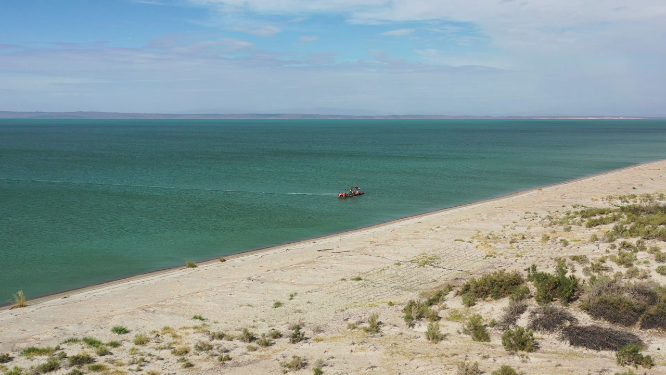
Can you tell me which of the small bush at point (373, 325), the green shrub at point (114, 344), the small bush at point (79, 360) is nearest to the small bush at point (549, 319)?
the small bush at point (373, 325)

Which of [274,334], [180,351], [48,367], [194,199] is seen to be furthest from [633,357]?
[194,199]

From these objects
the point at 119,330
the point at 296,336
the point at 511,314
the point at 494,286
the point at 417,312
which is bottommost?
the point at 119,330

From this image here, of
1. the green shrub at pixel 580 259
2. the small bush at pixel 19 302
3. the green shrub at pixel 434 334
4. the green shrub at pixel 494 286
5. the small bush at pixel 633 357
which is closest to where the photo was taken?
the small bush at pixel 633 357

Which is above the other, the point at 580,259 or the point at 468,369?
the point at 580,259

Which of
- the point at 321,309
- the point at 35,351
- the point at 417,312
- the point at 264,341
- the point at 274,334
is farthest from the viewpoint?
the point at 321,309

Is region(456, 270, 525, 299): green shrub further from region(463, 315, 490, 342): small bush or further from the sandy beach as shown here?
region(463, 315, 490, 342): small bush

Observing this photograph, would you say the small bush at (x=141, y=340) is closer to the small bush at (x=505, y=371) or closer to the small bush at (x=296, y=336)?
the small bush at (x=296, y=336)

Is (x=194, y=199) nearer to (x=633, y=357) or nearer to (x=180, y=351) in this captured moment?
(x=180, y=351)
